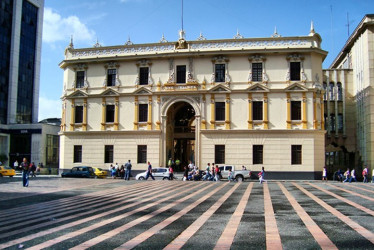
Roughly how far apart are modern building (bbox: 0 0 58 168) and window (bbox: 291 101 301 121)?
37920 millimetres

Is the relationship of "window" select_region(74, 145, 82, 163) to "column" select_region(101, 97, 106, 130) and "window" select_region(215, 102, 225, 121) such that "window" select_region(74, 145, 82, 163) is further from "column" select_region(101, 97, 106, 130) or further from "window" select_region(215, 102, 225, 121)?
"window" select_region(215, 102, 225, 121)

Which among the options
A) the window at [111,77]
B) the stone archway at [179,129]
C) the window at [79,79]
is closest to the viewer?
the stone archway at [179,129]

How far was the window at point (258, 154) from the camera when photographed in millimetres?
36350

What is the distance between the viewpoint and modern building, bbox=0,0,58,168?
2277 inches

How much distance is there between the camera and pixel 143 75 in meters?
39.6

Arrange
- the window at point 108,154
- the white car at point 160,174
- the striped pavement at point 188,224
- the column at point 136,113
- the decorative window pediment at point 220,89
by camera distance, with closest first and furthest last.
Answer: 1. the striped pavement at point 188,224
2. the white car at point 160,174
3. the decorative window pediment at point 220,89
4. the column at point 136,113
5. the window at point 108,154

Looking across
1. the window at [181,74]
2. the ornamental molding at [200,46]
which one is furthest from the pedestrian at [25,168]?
the ornamental molding at [200,46]

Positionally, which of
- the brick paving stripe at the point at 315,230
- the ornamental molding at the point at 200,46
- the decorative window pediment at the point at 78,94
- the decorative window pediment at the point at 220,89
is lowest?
the brick paving stripe at the point at 315,230

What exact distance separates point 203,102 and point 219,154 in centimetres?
539

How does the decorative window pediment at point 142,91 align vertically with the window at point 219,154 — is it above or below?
above

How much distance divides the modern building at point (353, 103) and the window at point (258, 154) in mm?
10820

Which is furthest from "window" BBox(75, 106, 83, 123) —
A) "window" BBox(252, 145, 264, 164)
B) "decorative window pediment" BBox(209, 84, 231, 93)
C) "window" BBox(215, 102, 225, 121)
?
"window" BBox(252, 145, 264, 164)

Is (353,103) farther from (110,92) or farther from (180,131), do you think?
(110,92)

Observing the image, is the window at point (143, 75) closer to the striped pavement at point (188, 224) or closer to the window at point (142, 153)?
the window at point (142, 153)
